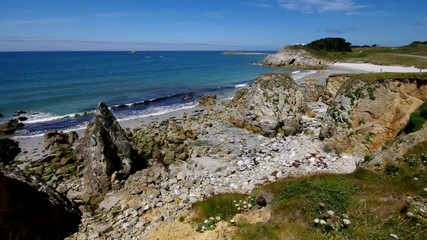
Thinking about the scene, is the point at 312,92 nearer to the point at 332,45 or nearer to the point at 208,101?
the point at 208,101

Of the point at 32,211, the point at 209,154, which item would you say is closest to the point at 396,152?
the point at 209,154

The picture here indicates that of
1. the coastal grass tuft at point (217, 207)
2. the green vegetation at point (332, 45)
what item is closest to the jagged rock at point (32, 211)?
the coastal grass tuft at point (217, 207)

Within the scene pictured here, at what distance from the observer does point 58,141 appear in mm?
28562

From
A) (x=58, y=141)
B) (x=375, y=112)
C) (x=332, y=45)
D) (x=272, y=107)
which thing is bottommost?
(x=58, y=141)

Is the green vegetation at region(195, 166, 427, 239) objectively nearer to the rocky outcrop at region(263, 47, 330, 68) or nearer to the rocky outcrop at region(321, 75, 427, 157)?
the rocky outcrop at region(321, 75, 427, 157)

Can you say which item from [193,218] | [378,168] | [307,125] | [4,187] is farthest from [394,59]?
[4,187]

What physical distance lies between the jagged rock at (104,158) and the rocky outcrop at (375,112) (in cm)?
1453

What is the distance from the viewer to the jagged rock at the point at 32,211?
1248 cm

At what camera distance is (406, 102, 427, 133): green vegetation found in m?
19.4

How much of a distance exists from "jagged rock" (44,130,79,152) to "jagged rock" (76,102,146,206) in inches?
339

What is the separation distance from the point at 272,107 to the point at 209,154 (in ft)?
26.4

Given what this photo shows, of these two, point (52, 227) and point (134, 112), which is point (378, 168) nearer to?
point (52, 227)

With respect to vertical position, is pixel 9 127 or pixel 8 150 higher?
pixel 9 127

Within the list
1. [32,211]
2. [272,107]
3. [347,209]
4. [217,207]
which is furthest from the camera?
[272,107]
